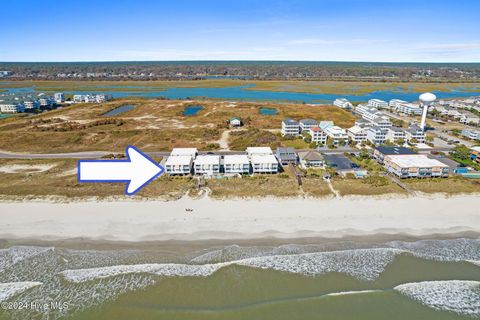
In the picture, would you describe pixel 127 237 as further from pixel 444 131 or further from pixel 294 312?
pixel 444 131

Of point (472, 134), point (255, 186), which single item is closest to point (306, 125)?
point (255, 186)

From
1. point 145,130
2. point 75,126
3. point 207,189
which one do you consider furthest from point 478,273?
point 75,126

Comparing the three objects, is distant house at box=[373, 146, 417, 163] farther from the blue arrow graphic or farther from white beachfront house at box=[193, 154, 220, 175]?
the blue arrow graphic

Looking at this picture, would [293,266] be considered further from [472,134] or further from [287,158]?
[472,134]

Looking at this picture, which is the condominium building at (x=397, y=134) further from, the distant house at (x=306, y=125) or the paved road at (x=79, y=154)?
the distant house at (x=306, y=125)

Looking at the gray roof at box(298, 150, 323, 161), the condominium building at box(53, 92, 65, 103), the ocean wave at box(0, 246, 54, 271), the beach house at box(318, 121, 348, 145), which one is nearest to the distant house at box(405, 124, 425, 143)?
the beach house at box(318, 121, 348, 145)

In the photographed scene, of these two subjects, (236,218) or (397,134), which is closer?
(236,218)
